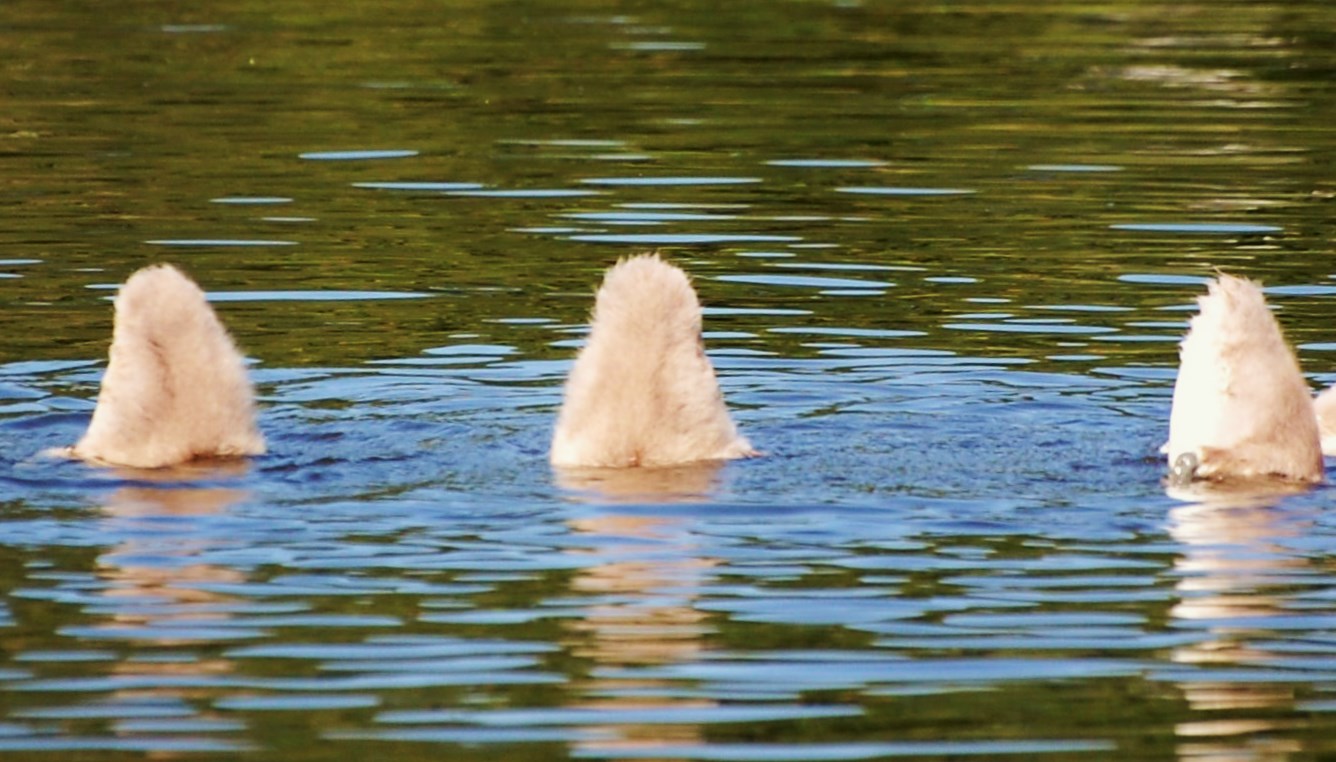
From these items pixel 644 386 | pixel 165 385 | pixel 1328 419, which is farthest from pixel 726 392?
pixel 165 385

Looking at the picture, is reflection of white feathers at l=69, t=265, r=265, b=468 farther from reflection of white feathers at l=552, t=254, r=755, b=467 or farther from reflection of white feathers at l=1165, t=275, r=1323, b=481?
reflection of white feathers at l=1165, t=275, r=1323, b=481

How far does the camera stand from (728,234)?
1587 centimetres

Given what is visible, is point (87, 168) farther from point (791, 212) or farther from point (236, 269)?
point (791, 212)

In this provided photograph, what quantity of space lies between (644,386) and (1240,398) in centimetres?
214

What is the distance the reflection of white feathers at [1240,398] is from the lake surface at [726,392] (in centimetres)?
33

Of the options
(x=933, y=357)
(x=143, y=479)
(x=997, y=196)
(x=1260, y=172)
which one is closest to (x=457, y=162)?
(x=997, y=196)

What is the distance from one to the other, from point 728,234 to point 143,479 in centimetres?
664

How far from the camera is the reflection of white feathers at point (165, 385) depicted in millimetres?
9906

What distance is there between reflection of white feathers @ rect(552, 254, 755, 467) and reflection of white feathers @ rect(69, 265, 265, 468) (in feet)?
4.17

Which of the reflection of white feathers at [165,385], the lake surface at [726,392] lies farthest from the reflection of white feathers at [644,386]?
the reflection of white feathers at [165,385]

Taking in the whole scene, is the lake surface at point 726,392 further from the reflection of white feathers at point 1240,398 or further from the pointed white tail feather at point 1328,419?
the pointed white tail feather at point 1328,419

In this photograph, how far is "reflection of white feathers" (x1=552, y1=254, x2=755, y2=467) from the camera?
31.6 feet

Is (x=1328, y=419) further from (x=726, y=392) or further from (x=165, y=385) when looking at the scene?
(x=165, y=385)

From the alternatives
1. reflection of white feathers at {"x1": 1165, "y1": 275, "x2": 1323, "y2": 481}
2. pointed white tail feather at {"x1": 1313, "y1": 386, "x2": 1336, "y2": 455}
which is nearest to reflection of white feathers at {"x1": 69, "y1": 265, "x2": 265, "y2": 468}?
reflection of white feathers at {"x1": 1165, "y1": 275, "x2": 1323, "y2": 481}
